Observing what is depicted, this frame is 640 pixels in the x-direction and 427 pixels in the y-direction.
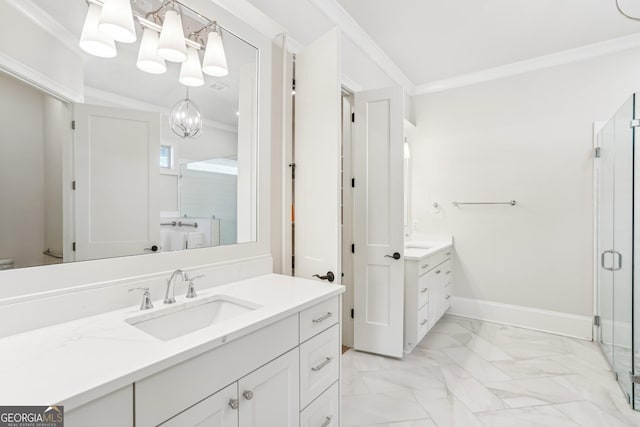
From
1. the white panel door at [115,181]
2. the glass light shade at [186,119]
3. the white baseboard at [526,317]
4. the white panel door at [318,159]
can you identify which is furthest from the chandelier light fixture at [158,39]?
the white baseboard at [526,317]

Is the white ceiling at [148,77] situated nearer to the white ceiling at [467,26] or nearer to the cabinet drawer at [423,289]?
the white ceiling at [467,26]

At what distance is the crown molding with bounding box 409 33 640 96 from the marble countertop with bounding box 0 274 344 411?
3492 millimetres

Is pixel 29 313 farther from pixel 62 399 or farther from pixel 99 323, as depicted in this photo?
pixel 62 399

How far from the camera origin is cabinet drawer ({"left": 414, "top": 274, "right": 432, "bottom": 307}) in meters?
2.61

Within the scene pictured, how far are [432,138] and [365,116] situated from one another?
1523 millimetres

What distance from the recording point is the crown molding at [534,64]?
2.81m

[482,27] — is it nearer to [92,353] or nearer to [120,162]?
[120,162]

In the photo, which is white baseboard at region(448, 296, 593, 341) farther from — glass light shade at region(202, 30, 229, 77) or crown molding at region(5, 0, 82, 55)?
crown molding at region(5, 0, 82, 55)

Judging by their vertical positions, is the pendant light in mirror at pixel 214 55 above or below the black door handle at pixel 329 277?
above

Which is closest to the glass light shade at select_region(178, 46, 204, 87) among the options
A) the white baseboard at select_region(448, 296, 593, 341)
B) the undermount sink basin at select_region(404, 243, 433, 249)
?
the undermount sink basin at select_region(404, 243, 433, 249)

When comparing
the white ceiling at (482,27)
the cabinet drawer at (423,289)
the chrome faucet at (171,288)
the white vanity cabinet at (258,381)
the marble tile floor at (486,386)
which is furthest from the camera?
the cabinet drawer at (423,289)

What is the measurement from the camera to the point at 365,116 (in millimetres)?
2646

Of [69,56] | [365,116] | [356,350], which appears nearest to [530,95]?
[365,116]

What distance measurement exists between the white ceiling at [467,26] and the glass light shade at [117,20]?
2.82ft
